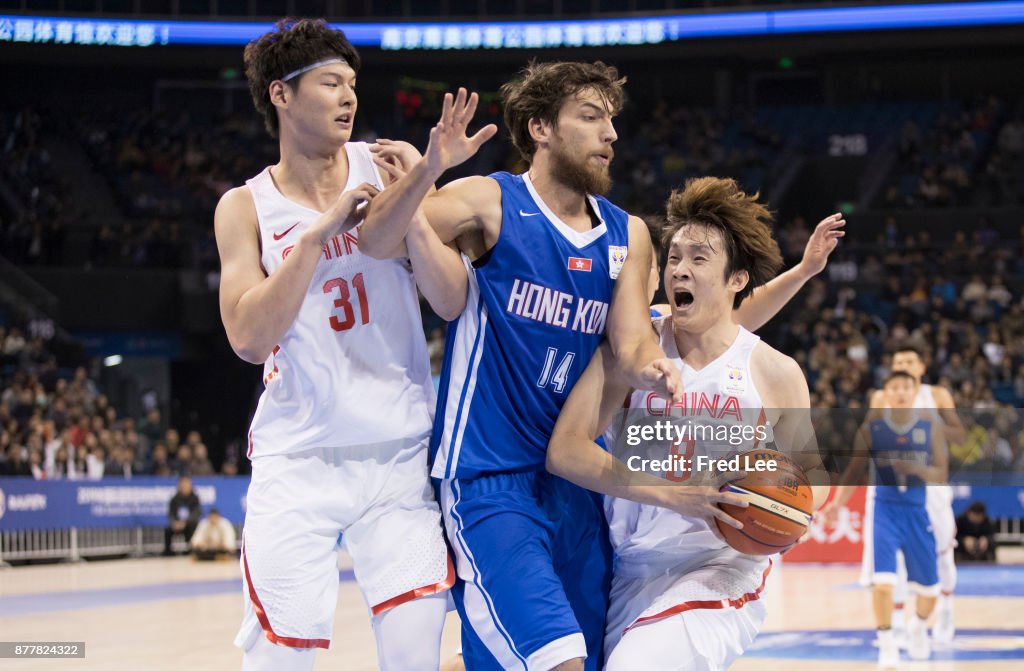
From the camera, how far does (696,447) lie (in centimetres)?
461

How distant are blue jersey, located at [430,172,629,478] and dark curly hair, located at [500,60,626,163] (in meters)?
0.45

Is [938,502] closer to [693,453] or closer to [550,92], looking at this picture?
[693,453]

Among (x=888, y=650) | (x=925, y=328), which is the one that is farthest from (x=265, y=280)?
(x=925, y=328)

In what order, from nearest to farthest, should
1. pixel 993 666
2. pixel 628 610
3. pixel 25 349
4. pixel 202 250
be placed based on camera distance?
1. pixel 628 610
2. pixel 993 666
3. pixel 25 349
4. pixel 202 250

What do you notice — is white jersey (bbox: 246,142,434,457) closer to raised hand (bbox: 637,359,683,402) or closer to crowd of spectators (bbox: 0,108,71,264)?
raised hand (bbox: 637,359,683,402)

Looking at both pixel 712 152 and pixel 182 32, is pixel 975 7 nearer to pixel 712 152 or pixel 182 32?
pixel 712 152

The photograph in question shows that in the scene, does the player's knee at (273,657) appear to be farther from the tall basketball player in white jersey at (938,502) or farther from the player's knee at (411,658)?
the tall basketball player in white jersey at (938,502)

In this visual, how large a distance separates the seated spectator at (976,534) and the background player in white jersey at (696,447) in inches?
513

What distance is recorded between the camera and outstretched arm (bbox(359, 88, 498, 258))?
13.5 feet

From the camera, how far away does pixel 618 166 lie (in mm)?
29219

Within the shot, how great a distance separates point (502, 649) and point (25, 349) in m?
19.9

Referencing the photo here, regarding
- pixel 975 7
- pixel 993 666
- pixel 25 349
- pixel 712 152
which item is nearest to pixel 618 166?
pixel 712 152

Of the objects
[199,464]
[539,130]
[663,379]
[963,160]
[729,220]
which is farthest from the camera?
[963,160]

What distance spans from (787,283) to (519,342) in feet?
5.72
